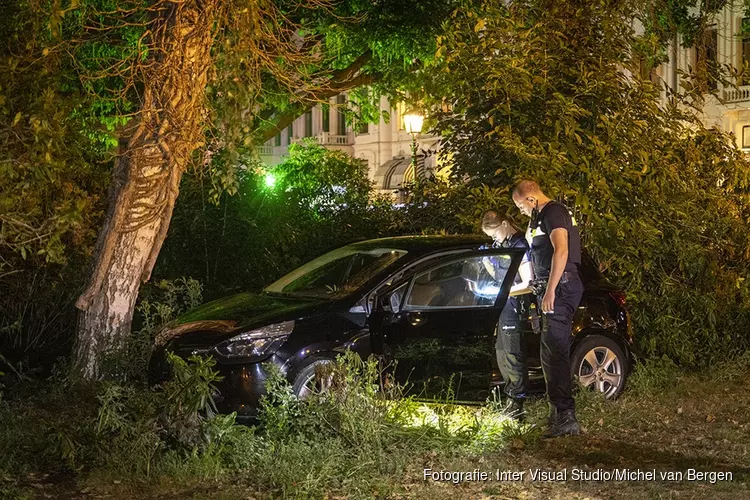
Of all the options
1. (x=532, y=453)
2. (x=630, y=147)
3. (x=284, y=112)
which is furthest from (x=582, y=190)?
(x=284, y=112)

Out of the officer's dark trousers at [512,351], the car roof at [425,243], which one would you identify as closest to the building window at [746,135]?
the car roof at [425,243]

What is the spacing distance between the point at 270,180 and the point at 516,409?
633 centimetres

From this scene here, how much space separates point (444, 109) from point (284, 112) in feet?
26.9

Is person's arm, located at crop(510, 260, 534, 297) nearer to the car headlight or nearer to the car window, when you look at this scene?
the car window

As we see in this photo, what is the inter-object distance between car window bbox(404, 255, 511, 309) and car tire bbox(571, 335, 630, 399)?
97 cm

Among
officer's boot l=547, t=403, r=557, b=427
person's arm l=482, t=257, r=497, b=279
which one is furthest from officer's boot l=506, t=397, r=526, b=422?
person's arm l=482, t=257, r=497, b=279

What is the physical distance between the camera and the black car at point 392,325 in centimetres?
788

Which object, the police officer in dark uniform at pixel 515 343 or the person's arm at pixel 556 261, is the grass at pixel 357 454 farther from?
the person's arm at pixel 556 261

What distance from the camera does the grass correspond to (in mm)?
6398

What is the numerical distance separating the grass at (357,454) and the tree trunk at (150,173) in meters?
1.42

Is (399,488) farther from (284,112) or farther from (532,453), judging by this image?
(284,112)

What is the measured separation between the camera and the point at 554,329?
7926 millimetres

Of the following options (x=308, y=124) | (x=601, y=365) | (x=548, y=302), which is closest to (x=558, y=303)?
(x=548, y=302)

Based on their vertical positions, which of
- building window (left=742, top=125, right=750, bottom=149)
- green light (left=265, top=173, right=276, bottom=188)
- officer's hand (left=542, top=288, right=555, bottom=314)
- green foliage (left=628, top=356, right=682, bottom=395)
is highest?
building window (left=742, top=125, right=750, bottom=149)
